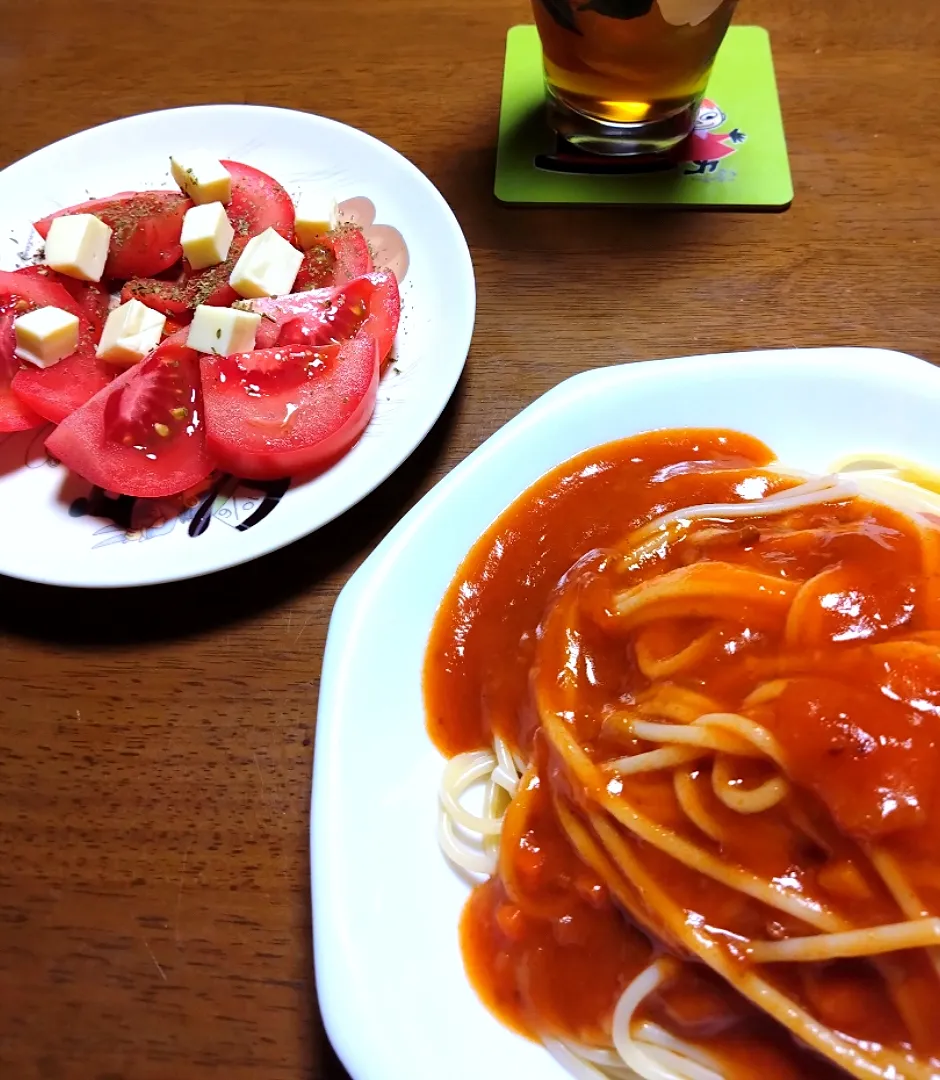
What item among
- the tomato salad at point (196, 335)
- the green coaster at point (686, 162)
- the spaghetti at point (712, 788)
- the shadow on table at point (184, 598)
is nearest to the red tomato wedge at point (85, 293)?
the tomato salad at point (196, 335)

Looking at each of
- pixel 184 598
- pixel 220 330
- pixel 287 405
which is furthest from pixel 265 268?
pixel 184 598

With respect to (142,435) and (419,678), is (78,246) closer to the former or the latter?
(142,435)

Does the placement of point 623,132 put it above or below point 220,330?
above

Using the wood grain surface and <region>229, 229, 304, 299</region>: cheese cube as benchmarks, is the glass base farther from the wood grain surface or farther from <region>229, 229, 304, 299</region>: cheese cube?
<region>229, 229, 304, 299</region>: cheese cube

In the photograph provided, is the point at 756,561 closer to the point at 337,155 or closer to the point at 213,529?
the point at 213,529

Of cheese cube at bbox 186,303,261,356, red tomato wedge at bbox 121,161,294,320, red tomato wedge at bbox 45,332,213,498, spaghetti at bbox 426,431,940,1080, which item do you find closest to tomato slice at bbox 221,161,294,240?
red tomato wedge at bbox 121,161,294,320

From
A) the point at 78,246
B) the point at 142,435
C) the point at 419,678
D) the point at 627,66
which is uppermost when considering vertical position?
the point at 627,66

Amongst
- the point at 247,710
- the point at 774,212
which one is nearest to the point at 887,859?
the point at 247,710
